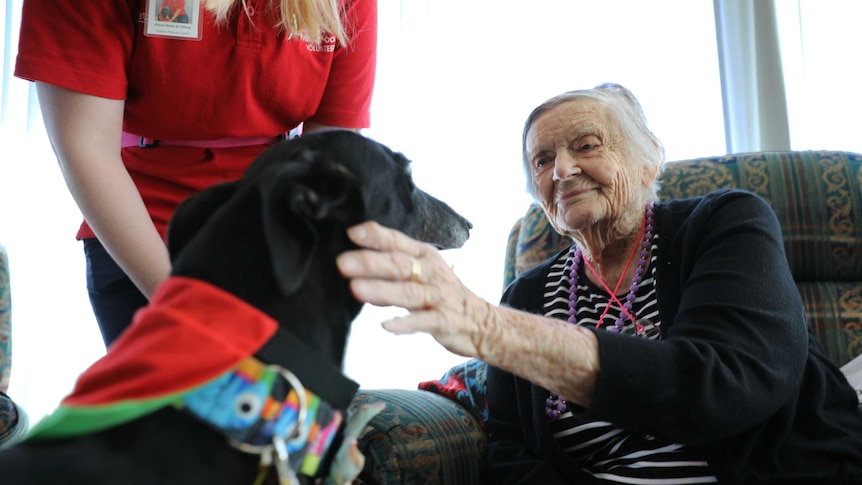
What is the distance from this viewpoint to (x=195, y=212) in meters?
0.94

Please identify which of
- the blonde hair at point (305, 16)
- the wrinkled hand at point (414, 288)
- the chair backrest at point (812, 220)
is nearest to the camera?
the wrinkled hand at point (414, 288)

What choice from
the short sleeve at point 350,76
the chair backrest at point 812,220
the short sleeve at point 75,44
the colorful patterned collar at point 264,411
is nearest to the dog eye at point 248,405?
the colorful patterned collar at point 264,411

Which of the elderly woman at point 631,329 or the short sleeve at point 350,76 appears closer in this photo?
the elderly woman at point 631,329

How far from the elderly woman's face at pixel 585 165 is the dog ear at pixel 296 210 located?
2.47ft

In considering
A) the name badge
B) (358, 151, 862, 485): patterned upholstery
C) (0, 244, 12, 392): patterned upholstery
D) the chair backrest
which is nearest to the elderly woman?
(358, 151, 862, 485): patterned upholstery

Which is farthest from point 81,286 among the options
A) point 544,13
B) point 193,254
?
point 193,254

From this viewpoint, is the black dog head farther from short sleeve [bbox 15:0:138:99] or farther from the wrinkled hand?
short sleeve [bbox 15:0:138:99]

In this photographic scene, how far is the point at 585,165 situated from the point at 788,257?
71cm

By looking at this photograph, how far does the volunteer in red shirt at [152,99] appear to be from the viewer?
125cm

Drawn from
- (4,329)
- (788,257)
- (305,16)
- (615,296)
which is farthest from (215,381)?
(788,257)

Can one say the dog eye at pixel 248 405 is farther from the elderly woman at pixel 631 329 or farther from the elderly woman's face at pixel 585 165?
the elderly woman's face at pixel 585 165

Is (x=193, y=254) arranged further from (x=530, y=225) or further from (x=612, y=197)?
(x=530, y=225)

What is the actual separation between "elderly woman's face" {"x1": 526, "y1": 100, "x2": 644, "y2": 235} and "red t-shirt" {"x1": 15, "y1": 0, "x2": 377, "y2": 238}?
0.52m

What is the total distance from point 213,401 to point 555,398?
85cm
